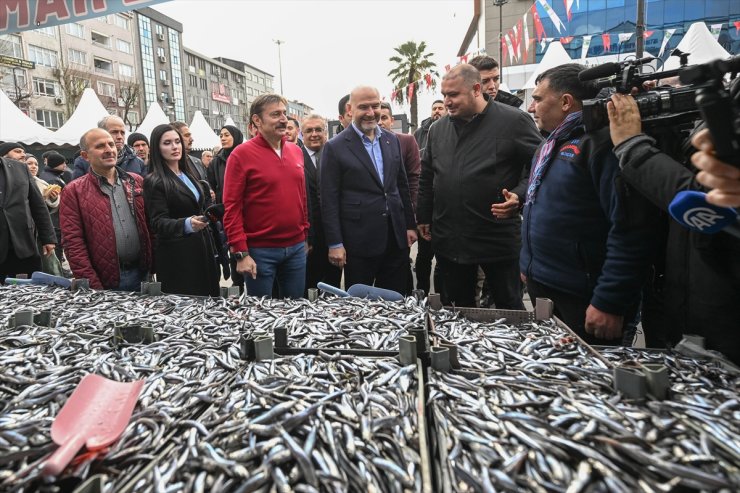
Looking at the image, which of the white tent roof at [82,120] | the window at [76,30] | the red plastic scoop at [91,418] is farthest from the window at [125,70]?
the red plastic scoop at [91,418]

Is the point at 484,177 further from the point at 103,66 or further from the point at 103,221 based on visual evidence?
the point at 103,66

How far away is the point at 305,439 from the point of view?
1677 mm

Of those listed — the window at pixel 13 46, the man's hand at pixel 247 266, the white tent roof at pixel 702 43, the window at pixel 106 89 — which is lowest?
the man's hand at pixel 247 266

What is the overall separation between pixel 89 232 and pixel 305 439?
4077mm

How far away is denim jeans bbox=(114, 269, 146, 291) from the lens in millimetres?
4988

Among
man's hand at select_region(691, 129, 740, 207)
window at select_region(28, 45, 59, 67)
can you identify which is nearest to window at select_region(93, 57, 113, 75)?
window at select_region(28, 45, 59, 67)

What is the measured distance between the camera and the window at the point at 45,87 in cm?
4681

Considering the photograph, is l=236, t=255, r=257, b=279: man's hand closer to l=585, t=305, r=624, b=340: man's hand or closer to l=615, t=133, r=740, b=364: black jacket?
l=585, t=305, r=624, b=340: man's hand

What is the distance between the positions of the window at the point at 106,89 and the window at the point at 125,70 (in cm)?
469

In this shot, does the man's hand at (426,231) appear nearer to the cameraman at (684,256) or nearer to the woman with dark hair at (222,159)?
the cameraman at (684,256)

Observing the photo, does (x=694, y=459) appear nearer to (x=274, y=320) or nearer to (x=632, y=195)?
(x=632, y=195)

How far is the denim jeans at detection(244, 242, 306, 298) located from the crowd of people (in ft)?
0.05

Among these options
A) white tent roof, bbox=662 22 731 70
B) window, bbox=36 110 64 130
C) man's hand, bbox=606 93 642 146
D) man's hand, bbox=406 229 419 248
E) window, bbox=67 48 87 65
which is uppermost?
window, bbox=67 48 87 65

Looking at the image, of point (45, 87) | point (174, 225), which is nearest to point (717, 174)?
point (174, 225)
